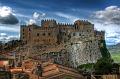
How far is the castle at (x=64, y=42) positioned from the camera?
106 metres

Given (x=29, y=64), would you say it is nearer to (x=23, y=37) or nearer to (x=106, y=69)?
(x=106, y=69)

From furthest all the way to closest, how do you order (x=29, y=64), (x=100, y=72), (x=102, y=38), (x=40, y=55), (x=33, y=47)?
(x=102, y=38)
(x=33, y=47)
(x=40, y=55)
(x=100, y=72)
(x=29, y=64)

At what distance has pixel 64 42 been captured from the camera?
11931 centimetres

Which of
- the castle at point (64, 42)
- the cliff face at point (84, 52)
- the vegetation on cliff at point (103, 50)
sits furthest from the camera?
the vegetation on cliff at point (103, 50)

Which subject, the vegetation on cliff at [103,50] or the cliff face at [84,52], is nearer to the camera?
the cliff face at [84,52]

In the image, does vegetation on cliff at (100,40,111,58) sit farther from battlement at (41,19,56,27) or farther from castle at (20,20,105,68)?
battlement at (41,19,56,27)

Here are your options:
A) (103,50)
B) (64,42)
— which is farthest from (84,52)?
(103,50)

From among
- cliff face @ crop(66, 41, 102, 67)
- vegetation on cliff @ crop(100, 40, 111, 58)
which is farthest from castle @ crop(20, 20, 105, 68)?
vegetation on cliff @ crop(100, 40, 111, 58)

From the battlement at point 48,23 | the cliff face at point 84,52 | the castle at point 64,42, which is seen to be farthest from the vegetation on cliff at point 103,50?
the battlement at point 48,23

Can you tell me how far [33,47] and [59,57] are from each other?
9.43m

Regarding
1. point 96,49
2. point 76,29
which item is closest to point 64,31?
point 76,29

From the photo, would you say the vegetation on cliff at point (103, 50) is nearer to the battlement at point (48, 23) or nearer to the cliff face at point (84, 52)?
the cliff face at point (84, 52)

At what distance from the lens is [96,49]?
118 meters

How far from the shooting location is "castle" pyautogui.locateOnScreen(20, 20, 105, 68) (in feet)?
347
